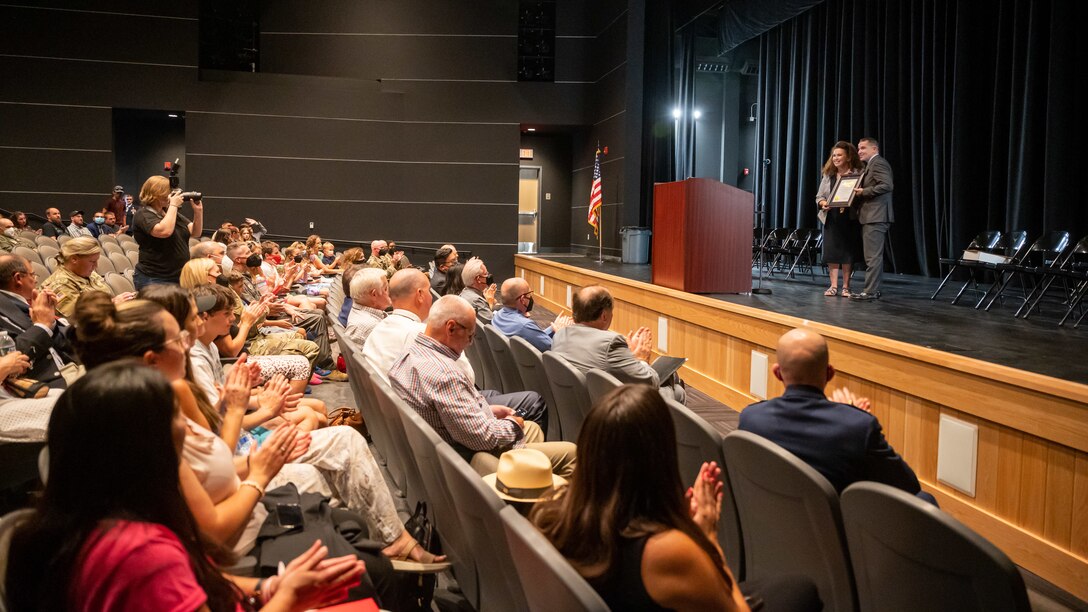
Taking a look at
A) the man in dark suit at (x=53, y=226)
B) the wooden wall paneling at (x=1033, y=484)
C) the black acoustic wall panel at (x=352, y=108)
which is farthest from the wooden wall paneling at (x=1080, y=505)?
the man in dark suit at (x=53, y=226)

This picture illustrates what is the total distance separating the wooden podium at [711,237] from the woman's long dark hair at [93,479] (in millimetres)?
5491

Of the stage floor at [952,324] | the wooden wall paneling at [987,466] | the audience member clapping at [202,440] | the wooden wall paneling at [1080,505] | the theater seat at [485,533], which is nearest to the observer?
the theater seat at [485,533]

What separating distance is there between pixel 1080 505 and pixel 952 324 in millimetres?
2108

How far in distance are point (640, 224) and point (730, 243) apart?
598cm

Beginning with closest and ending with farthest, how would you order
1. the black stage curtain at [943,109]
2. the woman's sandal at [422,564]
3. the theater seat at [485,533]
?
the theater seat at [485,533]
the woman's sandal at [422,564]
the black stage curtain at [943,109]

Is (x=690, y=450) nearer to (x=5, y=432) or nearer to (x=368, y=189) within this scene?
(x=5, y=432)

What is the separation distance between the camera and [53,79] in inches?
559

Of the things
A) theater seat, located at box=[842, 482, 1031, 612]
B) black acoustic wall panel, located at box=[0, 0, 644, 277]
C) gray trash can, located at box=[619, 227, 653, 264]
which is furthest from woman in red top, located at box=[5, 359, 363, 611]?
black acoustic wall panel, located at box=[0, 0, 644, 277]

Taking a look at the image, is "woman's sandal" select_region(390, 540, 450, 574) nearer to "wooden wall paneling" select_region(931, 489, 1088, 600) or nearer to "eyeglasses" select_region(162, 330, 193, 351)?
"eyeglasses" select_region(162, 330, 193, 351)

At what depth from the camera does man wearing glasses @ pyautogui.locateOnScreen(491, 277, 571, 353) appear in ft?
15.1

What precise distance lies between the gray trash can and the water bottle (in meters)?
9.75

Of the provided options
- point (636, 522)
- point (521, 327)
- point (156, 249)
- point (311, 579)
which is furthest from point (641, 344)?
point (156, 249)

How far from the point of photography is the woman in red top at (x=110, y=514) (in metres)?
1.18

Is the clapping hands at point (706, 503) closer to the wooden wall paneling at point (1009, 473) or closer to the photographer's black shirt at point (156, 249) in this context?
the wooden wall paneling at point (1009, 473)
